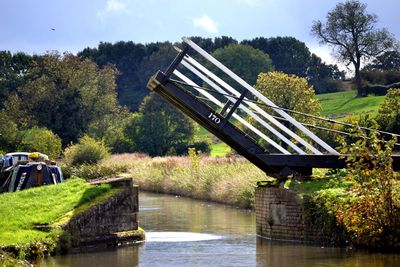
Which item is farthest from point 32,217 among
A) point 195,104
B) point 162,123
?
point 162,123

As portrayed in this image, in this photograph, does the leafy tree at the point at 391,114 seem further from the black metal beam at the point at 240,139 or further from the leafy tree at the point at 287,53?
the leafy tree at the point at 287,53

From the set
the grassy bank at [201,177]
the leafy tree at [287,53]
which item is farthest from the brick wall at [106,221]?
the leafy tree at [287,53]

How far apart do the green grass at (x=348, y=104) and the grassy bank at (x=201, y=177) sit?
2262 cm

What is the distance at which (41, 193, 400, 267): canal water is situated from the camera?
21.1 metres

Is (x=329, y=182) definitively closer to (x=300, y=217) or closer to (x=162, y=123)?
(x=300, y=217)

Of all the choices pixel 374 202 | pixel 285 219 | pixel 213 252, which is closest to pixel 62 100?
pixel 285 219

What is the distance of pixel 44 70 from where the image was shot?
257 feet

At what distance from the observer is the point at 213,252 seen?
23297 millimetres

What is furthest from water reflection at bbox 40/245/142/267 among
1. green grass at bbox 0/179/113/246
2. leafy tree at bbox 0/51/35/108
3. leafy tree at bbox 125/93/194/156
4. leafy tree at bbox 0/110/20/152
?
leafy tree at bbox 0/51/35/108

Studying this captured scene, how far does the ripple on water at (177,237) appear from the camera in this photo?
2633 centimetres

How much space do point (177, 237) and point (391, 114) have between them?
15.4 meters

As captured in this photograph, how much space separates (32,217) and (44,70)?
55.8m

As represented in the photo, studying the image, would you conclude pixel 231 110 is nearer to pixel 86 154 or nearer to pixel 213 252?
pixel 213 252

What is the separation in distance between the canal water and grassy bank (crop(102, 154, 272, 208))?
5.98m
